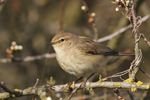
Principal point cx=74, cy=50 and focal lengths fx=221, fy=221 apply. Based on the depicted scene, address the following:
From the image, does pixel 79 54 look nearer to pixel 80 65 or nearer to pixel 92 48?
pixel 80 65

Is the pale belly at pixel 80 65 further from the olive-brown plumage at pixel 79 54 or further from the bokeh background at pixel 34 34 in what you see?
the bokeh background at pixel 34 34

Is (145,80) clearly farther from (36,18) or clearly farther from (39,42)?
(36,18)

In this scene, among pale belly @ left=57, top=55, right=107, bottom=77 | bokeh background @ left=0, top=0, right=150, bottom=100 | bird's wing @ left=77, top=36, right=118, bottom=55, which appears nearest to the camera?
pale belly @ left=57, top=55, right=107, bottom=77

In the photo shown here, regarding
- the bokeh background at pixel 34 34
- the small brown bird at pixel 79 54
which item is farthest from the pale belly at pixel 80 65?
the bokeh background at pixel 34 34

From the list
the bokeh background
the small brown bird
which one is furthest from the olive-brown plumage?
the bokeh background

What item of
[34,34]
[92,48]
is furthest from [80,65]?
[34,34]

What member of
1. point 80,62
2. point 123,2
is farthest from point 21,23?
Result: point 123,2

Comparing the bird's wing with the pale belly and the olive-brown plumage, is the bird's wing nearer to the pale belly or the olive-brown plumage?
the olive-brown plumage

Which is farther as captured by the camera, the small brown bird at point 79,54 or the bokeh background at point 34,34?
the bokeh background at point 34,34
